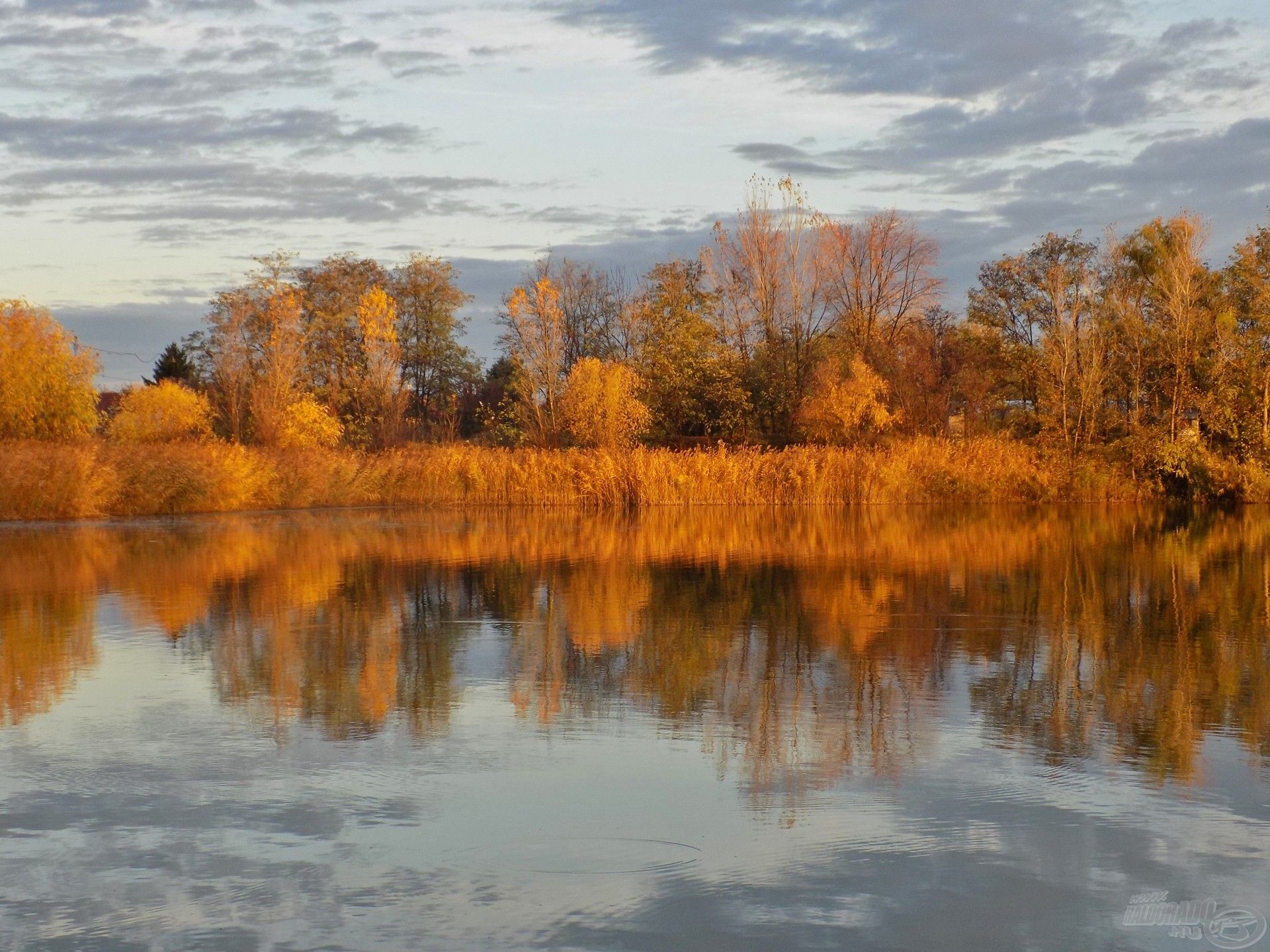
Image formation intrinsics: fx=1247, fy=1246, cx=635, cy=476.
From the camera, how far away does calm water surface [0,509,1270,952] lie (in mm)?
4977

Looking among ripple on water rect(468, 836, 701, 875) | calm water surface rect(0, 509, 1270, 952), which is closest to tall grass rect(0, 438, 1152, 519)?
calm water surface rect(0, 509, 1270, 952)

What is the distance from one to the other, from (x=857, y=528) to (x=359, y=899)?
872 inches

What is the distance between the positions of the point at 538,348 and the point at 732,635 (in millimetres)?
35530

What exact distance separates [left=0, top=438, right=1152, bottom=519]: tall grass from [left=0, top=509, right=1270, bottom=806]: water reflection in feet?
26.2

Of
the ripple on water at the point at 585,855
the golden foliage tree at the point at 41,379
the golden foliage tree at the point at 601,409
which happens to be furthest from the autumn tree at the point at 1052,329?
the ripple on water at the point at 585,855

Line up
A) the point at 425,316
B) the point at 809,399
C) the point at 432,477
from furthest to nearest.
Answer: the point at 425,316 → the point at 809,399 → the point at 432,477

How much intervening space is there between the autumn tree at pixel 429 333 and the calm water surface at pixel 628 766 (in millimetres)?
48307

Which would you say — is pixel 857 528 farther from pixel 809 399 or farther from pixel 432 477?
pixel 809 399

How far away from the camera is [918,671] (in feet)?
32.6

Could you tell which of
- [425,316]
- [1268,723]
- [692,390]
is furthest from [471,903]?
[425,316]

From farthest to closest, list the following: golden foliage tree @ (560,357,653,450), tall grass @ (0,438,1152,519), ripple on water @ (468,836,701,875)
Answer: golden foliage tree @ (560,357,653,450) < tall grass @ (0,438,1152,519) < ripple on water @ (468,836,701,875)

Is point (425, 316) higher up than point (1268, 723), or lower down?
higher up

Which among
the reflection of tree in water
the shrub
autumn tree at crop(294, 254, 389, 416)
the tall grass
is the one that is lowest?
the reflection of tree in water

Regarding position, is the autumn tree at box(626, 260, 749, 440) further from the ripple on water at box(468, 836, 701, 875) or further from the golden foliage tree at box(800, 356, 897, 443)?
the ripple on water at box(468, 836, 701, 875)
